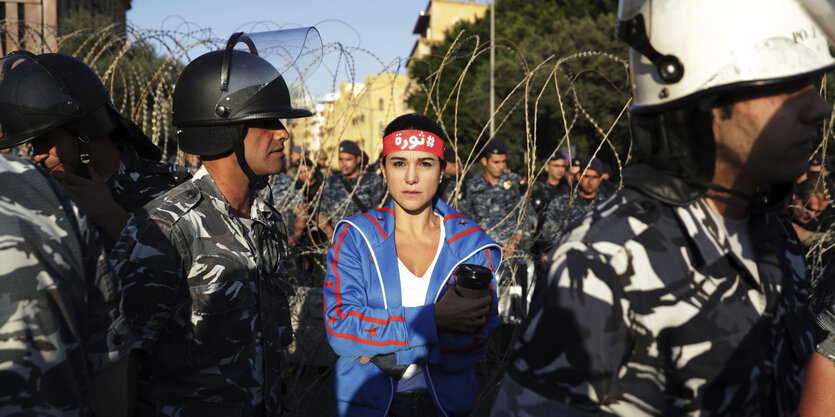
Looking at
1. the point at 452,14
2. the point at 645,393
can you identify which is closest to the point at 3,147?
the point at 645,393

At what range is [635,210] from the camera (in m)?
1.46

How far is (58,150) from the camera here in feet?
9.06

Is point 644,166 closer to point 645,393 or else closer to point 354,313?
point 645,393

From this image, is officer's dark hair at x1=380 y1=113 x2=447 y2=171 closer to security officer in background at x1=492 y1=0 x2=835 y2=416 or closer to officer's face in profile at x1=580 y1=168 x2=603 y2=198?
security officer in background at x1=492 y1=0 x2=835 y2=416

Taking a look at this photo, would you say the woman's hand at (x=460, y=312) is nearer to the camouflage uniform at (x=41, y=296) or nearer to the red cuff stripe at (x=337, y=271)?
the red cuff stripe at (x=337, y=271)

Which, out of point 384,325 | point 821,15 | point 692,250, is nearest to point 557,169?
point 384,325

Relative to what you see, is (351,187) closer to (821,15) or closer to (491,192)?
(491,192)

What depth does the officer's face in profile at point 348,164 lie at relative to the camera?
957 cm

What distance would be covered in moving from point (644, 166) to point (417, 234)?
63.5 inches

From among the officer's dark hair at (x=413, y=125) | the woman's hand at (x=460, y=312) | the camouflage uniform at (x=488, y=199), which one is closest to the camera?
the woman's hand at (x=460, y=312)

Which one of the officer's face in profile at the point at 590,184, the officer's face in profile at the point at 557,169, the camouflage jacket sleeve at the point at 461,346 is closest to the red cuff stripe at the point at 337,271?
the camouflage jacket sleeve at the point at 461,346

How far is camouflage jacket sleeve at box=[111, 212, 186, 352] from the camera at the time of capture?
2.13 metres

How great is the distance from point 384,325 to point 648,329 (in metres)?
1.44

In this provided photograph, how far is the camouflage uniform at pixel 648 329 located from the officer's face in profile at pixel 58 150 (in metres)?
2.13
